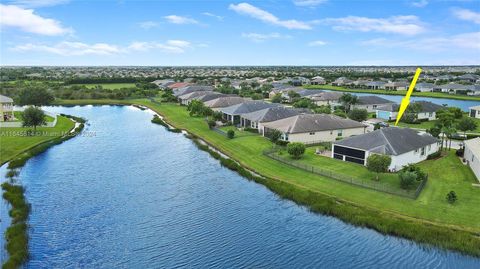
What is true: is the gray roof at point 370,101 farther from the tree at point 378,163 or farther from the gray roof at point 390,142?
the tree at point 378,163

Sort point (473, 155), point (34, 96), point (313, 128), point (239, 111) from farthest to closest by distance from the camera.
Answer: point (34, 96) < point (239, 111) < point (313, 128) < point (473, 155)

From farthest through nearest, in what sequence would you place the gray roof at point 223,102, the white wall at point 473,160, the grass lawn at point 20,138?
the gray roof at point 223,102 → the grass lawn at point 20,138 → the white wall at point 473,160

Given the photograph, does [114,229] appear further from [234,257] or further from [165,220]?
[234,257]

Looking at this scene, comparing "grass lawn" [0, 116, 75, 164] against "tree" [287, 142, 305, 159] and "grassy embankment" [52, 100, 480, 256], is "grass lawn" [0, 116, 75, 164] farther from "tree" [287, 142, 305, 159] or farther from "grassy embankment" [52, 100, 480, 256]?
"tree" [287, 142, 305, 159]

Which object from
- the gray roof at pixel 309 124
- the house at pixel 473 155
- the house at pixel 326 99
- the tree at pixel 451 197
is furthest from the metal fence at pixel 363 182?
the house at pixel 326 99

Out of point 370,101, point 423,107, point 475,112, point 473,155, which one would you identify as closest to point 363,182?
point 473,155

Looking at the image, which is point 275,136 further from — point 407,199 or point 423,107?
point 423,107

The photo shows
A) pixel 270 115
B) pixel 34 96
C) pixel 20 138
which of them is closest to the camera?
pixel 20 138
